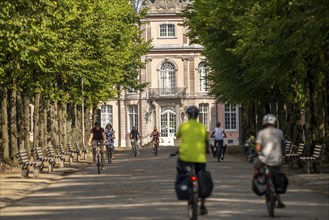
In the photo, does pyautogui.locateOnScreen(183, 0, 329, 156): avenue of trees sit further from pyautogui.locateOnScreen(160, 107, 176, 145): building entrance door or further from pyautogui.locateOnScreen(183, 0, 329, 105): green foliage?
pyautogui.locateOnScreen(160, 107, 176, 145): building entrance door

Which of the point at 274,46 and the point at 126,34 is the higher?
the point at 126,34

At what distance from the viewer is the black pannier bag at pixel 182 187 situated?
61.1 feet

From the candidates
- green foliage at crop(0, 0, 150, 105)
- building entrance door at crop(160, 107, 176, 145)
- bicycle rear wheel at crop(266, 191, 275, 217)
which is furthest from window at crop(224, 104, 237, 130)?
bicycle rear wheel at crop(266, 191, 275, 217)

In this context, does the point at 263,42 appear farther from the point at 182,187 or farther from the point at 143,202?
the point at 182,187

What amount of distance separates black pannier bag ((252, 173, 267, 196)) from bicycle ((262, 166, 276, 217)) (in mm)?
70

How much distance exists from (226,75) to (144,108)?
67458 mm

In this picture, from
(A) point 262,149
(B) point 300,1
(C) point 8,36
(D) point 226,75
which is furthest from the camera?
(D) point 226,75

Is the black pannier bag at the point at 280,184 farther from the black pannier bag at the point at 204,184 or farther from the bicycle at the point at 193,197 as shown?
the bicycle at the point at 193,197

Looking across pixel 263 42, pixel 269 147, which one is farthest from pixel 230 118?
pixel 269 147

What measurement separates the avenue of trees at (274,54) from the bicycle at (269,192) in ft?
23.0

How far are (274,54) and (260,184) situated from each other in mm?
16223

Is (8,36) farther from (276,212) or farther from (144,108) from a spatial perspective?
(144,108)

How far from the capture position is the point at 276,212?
2066cm

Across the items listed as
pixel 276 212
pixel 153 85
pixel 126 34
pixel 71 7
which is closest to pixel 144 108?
pixel 153 85
